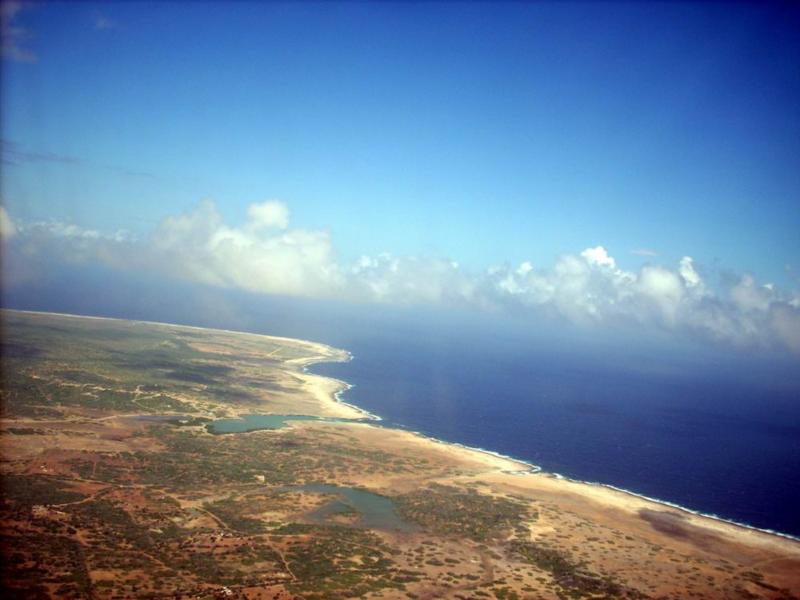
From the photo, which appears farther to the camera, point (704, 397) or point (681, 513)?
point (704, 397)

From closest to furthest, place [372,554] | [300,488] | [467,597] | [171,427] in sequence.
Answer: [467,597]
[372,554]
[300,488]
[171,427]

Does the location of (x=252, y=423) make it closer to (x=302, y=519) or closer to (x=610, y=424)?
(x=302, y=519)

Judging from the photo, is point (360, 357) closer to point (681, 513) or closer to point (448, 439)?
point (448, 439)

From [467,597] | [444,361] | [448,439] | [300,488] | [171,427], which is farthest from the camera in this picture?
[444,361]

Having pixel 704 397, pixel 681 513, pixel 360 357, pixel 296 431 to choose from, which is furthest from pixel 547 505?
pixel 704 397

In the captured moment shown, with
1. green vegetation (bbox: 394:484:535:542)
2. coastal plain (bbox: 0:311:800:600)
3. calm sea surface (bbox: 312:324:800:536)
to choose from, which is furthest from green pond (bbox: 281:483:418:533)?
calm sea surface (bbox: 312:324:800:536)

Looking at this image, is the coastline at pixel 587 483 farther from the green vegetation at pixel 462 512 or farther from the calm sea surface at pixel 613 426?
the green vegetation at pixel 462 512
